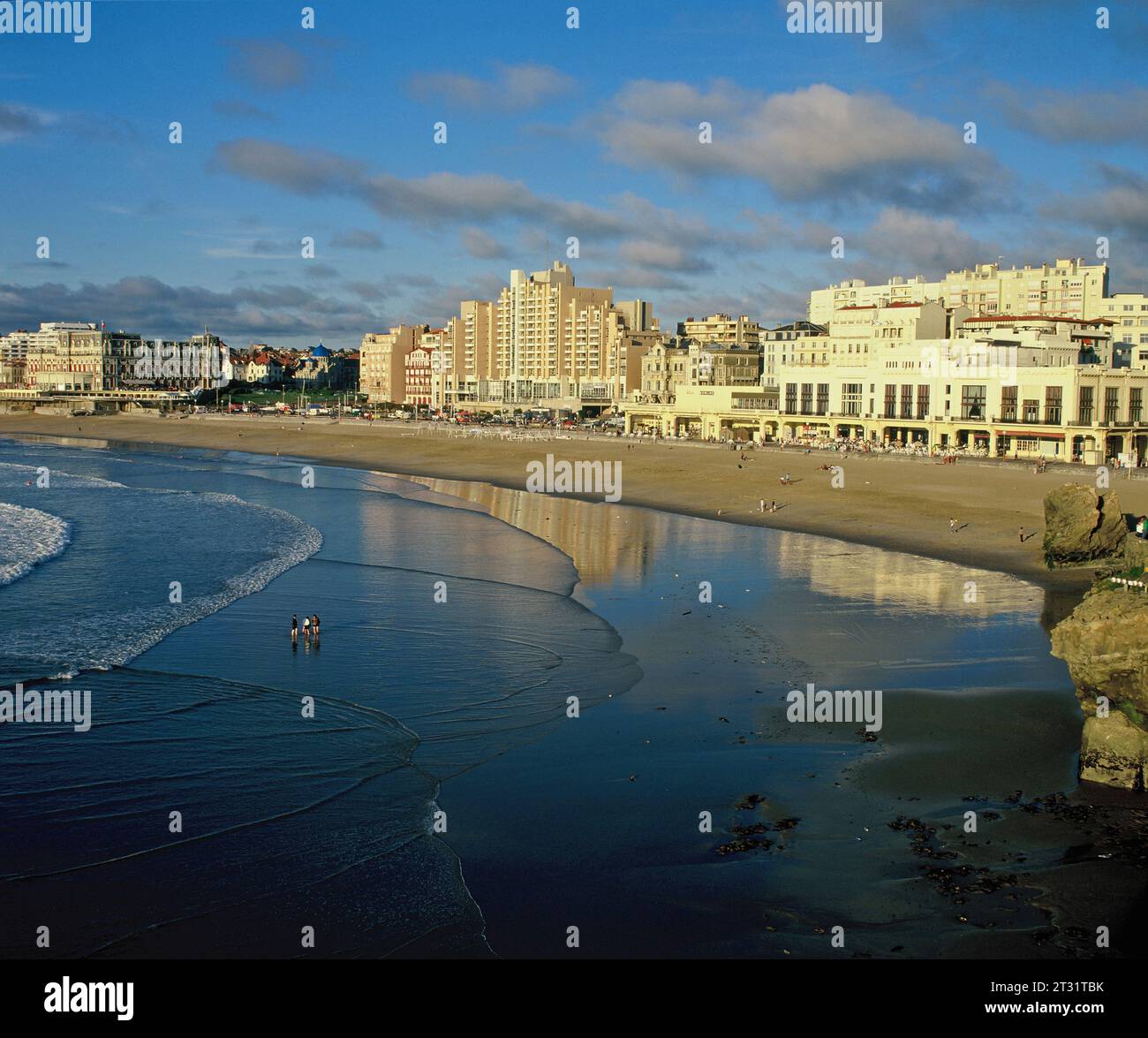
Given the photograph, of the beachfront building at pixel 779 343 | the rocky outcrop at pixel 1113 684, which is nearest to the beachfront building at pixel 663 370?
the beachfront building at pixel 779 343

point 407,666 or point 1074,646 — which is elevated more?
point 1074,646

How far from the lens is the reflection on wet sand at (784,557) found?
95.6 ft

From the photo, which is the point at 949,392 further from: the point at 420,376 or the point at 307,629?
the point at 420,376

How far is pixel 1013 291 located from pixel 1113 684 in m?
A: 101

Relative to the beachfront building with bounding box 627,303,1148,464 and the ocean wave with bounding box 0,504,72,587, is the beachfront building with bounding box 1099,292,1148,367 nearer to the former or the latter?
the beachfront building with bounding box 627,303,1148,464

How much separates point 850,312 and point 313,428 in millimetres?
57106

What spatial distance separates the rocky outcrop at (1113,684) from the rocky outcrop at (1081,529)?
17.7m

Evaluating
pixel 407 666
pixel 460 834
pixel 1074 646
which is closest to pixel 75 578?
pixel 407 666

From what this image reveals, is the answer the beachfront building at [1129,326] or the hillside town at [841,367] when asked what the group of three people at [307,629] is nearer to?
the hillside town at [841,367]

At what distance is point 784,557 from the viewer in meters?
36.2

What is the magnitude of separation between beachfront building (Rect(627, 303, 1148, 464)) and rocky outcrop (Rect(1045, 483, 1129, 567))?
3064 centimetres

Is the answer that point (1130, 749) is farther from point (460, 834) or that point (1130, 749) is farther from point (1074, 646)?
point (460, 834)

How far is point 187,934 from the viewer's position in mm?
11148
